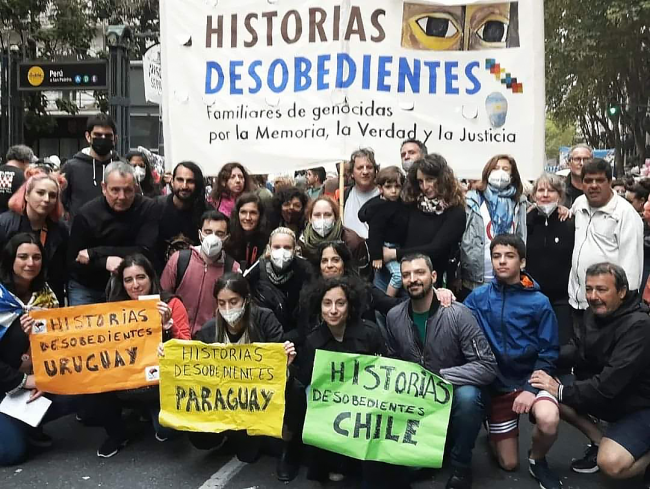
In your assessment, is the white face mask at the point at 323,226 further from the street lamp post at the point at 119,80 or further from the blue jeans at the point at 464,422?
the street lamp post at the point at 119,80

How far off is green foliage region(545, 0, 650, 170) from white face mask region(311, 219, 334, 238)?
643 inches

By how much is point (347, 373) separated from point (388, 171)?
1.69 meters

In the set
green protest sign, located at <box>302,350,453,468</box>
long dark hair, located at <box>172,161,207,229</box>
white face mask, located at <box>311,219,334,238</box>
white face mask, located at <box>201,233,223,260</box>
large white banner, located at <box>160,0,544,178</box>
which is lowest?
green protest sign, located at <box>302,350,453,468</box>

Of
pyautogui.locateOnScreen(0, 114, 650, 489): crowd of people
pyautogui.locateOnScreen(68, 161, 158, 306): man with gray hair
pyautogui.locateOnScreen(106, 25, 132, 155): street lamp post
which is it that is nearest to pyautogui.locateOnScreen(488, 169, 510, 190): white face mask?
pyautogui.locateOnScreen(0, 114, 650, 489): crowd of people

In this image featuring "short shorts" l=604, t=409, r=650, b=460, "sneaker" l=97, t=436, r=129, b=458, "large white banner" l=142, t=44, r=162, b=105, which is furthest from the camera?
"large white banner" l=142, t=44, r=162, b=105

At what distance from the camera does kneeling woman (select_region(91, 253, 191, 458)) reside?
5.10 metres

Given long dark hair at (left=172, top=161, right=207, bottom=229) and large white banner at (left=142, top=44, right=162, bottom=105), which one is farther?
large white banner at (left=142, top=44, right=162, bottom=105)

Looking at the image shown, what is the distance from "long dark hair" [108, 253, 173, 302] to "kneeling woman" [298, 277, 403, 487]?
44.5 inches

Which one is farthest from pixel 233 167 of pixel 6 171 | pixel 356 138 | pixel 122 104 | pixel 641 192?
pixel 122 104

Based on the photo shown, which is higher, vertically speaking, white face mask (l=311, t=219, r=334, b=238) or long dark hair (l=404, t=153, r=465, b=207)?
long dark hair (l=404, t=153, r=465, b=207)

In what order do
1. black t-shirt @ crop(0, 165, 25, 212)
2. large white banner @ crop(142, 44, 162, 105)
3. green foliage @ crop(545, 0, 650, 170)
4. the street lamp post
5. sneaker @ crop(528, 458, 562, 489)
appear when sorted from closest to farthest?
sneaker @ crop(528, 458, 562, 489) → black t-shirt @ crop(0, 165, 25, 212) → large white banner @ crop(142, 44, 162, 105) → the street lamp post → green foliage @ crop(545, 0, 650, 170)

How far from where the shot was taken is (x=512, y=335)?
4852mm

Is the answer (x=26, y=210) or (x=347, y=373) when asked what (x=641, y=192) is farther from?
(x=26, y=210)

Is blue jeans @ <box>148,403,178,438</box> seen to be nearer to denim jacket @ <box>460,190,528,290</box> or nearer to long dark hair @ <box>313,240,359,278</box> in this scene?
long dark hair @ <box>313,240,359,278</box>
